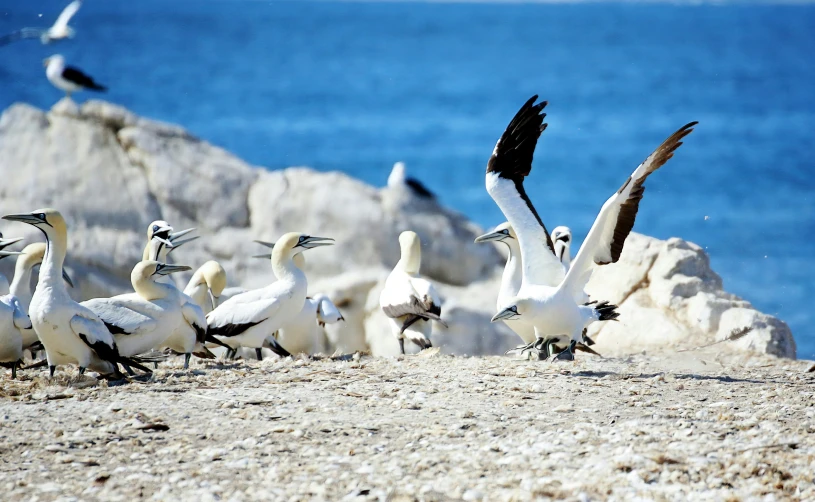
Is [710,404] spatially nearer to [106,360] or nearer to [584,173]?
[106,360]

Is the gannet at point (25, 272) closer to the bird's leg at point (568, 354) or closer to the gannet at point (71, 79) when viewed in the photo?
the bird's leg at point (568, 354)

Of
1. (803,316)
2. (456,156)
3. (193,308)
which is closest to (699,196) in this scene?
(456,156)

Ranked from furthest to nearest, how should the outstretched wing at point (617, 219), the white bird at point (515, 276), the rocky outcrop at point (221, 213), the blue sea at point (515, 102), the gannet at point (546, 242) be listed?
the blue sea at point (515, 102)
the rocky outcrop at point (221, 213)
the white bird at point (515, 276)
the gannet at point (546, 242)
the outstretched wing at point (617, 219)

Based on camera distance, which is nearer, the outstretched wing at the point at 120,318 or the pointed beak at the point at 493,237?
the outstretched wing at the point at 120,318

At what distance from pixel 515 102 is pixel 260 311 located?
62.8 meters

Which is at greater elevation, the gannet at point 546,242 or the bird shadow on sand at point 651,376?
the gannet at point 546,242

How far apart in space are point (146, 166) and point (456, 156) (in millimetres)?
37143

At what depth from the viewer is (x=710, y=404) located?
23.5 ft

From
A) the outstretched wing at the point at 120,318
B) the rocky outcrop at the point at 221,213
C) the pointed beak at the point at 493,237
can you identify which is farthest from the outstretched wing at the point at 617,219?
the rocky outcrop at the point at 221,213

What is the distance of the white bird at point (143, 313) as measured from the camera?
8141mm

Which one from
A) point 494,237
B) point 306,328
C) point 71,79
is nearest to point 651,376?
point 494,237

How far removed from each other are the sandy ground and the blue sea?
15.5 m

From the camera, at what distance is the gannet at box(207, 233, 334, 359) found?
31.0 ft

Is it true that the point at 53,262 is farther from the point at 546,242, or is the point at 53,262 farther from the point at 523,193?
the point at 546,242
